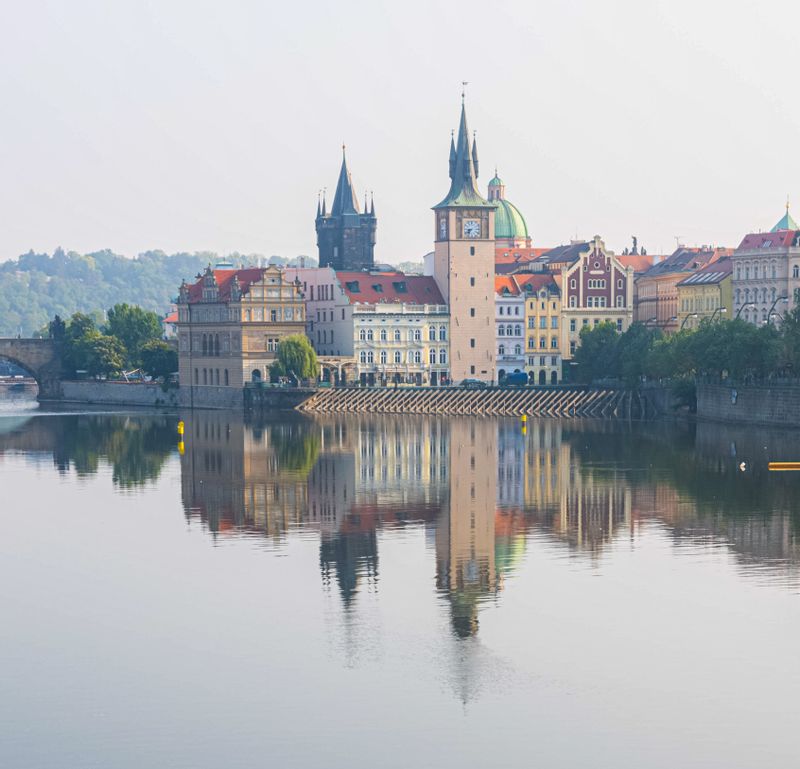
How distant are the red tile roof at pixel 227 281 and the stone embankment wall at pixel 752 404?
4844 cm

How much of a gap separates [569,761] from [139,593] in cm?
2224

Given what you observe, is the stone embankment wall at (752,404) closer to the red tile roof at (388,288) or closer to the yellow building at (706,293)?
the red tile roof at (388,288)

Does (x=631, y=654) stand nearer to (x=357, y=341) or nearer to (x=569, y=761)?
(x=569, y=761)

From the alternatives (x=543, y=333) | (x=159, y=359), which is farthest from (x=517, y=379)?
(x=159, y=359)

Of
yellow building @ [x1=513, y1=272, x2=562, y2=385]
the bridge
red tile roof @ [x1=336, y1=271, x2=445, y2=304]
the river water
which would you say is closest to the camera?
the river water

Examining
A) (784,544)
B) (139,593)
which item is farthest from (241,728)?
(784,544)

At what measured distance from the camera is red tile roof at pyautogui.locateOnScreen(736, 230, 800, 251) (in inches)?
7185

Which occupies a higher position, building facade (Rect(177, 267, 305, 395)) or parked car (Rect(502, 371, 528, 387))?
building facade (Rect(177, 267, 305, 395))

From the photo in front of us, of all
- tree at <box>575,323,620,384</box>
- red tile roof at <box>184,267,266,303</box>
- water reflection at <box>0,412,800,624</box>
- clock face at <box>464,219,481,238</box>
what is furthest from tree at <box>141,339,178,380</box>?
tree at <box>575,323,620,384</box>

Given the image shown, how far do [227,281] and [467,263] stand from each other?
22380 millimetres

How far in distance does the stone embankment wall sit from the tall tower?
37306 millimetres

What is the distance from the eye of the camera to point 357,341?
175875 millimetres

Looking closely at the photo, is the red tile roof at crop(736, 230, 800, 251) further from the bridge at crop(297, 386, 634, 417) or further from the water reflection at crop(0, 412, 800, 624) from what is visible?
the water reflection at crop(0, 412, 800, 624)

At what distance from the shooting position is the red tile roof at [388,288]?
178500 mm
